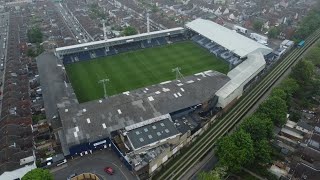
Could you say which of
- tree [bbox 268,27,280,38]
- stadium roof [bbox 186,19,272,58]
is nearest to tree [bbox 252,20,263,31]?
tree [bbox 268,27,280,38]

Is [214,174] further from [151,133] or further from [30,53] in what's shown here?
[30,53]

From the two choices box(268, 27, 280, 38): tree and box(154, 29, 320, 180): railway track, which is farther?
box(268, 27, 280, 38): tree

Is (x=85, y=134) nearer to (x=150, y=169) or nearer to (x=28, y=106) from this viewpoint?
(x=150, y=169)

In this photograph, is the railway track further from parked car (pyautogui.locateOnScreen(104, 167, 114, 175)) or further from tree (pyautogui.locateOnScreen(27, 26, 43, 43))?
tree (pyautogui.locateOnScreen(27, 26, 43, 43))

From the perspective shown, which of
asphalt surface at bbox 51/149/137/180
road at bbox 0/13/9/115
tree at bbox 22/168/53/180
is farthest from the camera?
road at bbox 0/13/9/115

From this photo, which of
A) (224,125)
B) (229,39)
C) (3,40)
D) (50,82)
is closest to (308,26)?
(229,39)
